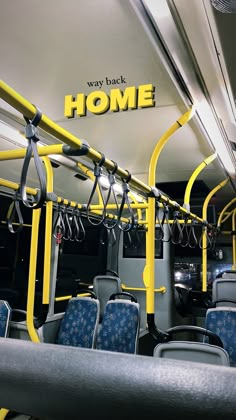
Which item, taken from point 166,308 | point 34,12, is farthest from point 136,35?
point 166,308

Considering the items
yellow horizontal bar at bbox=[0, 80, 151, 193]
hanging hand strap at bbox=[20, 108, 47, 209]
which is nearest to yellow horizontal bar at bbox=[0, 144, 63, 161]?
yellow horizontal bar at bbox=[0, 80, 151, 193]

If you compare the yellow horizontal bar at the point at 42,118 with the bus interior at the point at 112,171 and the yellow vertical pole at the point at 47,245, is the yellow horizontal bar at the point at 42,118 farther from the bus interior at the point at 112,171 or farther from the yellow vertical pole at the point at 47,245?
the yellow vertical pole at the point at 47,245

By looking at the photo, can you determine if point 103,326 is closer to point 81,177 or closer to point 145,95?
point 81,177

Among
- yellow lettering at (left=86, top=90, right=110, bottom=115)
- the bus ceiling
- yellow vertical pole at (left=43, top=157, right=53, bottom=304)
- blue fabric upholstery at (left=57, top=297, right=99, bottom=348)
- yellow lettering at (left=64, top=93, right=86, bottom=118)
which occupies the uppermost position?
the bus ceiling

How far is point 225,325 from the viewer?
110 inches

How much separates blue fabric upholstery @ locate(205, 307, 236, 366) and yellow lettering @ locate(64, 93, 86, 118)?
6.48 ft

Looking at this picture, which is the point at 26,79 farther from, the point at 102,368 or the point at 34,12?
the point at 102,368

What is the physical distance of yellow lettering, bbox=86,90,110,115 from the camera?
1952 millimetres

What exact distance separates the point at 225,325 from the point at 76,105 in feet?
7.00

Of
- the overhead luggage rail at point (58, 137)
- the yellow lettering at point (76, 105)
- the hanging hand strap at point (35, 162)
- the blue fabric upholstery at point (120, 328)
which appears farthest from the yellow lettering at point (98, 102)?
the blue fabric upholstery at point (120, 328)

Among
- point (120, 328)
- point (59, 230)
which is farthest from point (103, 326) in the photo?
point (59, 230)

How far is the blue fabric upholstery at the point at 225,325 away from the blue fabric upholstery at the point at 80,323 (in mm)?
1212

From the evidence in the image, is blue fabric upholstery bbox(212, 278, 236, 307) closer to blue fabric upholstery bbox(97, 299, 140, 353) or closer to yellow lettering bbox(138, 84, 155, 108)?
blue fabric upholstery bbox(97, 299, 140, 353)

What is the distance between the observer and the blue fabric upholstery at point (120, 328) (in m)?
3.08
